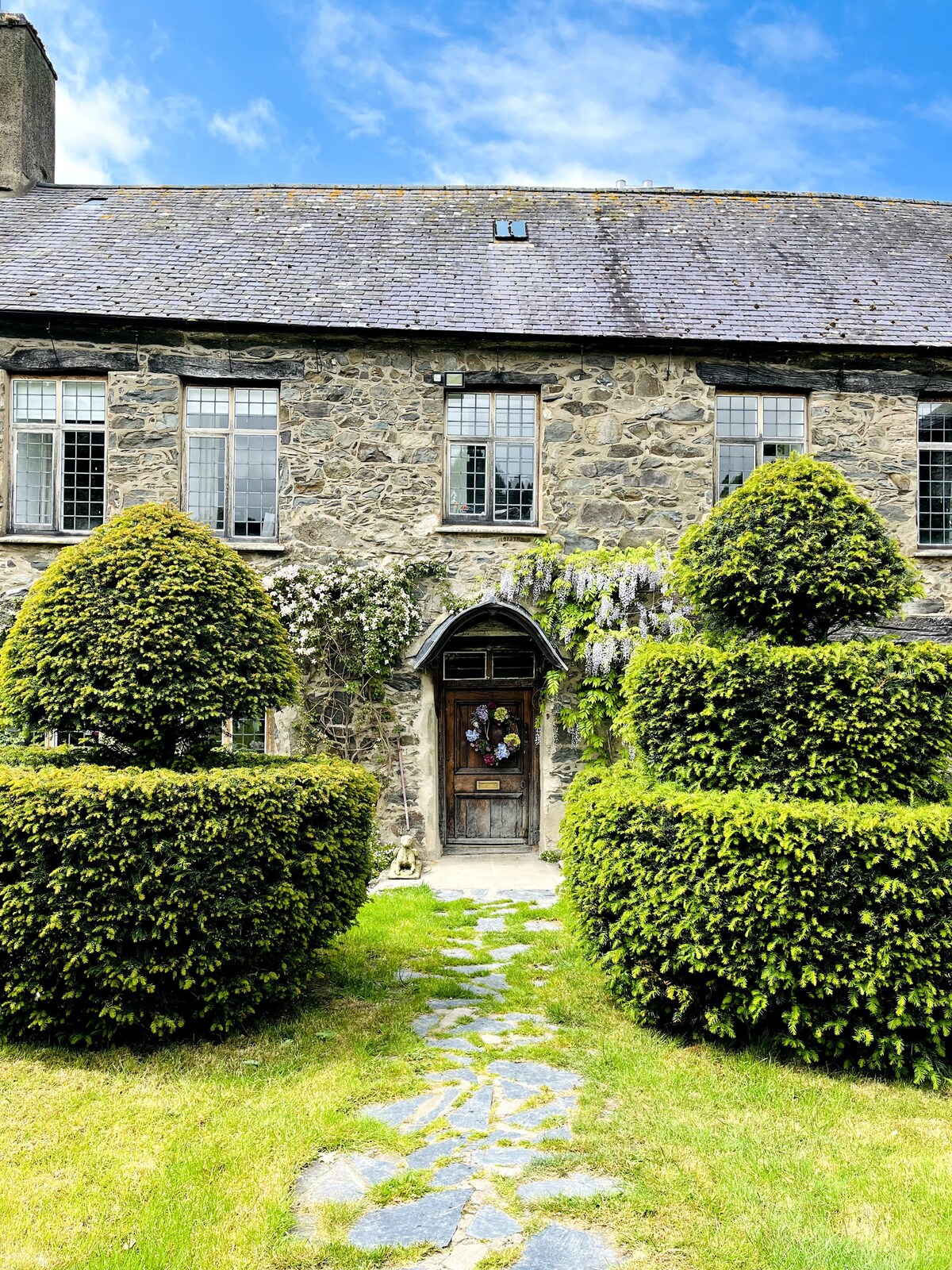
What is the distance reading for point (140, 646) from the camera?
5148mm

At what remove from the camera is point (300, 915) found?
16.1ft

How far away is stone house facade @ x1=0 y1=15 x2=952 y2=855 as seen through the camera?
33.7 ft

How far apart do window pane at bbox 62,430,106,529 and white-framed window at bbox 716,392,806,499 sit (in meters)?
7.24

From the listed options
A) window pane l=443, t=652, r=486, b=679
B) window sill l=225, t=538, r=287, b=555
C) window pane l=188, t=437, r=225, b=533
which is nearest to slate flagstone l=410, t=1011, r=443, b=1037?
window pane l=443, t=652, r=486, b=679

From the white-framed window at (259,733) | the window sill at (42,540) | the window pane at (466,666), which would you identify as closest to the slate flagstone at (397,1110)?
the white-framed window at (259,733)

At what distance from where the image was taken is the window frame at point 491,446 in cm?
1052

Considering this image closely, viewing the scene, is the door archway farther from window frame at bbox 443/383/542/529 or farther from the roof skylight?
the roof skylight

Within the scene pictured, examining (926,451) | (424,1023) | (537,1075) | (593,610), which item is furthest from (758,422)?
(537,1075)

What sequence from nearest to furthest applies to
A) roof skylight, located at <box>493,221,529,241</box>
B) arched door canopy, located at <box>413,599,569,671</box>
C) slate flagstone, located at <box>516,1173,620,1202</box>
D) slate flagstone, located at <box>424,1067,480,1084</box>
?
1. slate flagstone, located at <box>516,1173,620,1202</box>
2. slate flagstone, located at <box>424,1067,480,1084</box>
3. arched door canopy, located at <box>413,599,569,671</box>
4. roof skylight, located at <box>493,221,529,241</box>

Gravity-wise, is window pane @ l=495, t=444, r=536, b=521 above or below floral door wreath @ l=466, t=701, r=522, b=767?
above

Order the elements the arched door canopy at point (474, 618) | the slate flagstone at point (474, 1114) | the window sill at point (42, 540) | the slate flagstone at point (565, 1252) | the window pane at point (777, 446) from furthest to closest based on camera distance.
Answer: the window pane at point (777, 446) → the window sill at point (42, 540) → the arched door canopy at point (474, 618) → the slate flagstone at point (474, 1114) → the slate flagstone at point (565, 1252)

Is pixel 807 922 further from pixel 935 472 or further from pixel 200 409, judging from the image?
pixel 200 409

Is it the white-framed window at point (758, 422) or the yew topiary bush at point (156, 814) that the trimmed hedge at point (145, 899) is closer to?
the yew topiary bush at point (156, 814)

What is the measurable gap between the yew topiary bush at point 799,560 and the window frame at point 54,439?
7503mm
